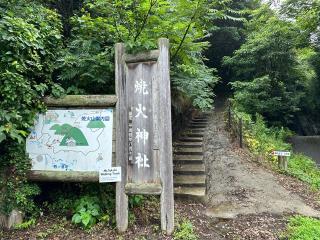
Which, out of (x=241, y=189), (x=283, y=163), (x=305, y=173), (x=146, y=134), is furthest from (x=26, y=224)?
(x=305, y=173)

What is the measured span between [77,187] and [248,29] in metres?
15.6

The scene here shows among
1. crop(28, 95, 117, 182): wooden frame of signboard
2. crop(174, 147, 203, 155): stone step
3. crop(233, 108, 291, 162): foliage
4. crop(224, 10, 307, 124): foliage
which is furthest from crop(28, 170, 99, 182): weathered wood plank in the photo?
crop(224, 10, 307, 124): foliage

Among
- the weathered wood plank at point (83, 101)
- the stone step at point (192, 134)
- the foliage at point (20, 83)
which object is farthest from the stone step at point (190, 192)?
the stone step at point (192, 134)

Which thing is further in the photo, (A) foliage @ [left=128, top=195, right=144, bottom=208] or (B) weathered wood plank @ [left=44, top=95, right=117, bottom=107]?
(A) foliage @ [left=128, top=195, right=144, bottom=208]

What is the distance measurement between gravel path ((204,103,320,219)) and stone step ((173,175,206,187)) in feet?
0.88

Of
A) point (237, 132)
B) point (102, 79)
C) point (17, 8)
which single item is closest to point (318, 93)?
point (237, 132)

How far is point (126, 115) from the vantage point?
466 centimetres

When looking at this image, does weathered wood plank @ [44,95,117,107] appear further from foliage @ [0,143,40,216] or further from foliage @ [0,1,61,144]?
foliage @ [0,143,40,216]

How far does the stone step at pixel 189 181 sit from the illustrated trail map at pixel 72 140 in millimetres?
2459

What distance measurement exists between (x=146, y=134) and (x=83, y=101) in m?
1.12

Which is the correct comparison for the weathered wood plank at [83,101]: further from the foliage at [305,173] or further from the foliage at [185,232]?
the foliage at [305,173]

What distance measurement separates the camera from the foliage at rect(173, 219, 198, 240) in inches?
178

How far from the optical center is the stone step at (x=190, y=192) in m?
6.18

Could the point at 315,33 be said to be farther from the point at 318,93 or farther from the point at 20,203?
the point at 20,203
